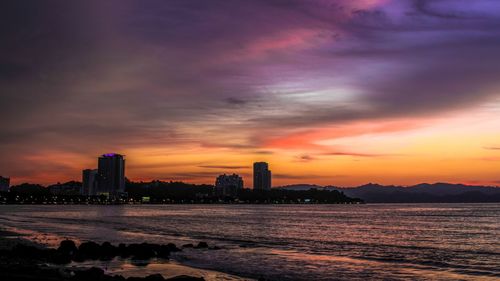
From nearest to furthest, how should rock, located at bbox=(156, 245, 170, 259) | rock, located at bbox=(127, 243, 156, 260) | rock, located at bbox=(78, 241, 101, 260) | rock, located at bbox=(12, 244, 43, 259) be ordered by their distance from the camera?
1. rock, located at bbox=(12, 244, 43, 259)
2. rock, located at bbox=(78, 241, 101, 260)
3. rock, located at bbox=(127, 243, 156, 260)
4. rock, located at bbox=(156, 245, 170, 259)

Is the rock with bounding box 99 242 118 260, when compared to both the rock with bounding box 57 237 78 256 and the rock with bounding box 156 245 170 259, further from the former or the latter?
the rock with bounding box 156 245 170 259

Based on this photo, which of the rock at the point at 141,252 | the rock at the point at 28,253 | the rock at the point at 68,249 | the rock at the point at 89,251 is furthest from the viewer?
the rock at the point at 68,249

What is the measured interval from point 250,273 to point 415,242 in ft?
108

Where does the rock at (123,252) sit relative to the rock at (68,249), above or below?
below

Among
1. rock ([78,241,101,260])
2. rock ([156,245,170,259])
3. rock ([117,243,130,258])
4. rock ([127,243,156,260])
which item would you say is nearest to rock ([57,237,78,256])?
rock ([78,241,101,260])

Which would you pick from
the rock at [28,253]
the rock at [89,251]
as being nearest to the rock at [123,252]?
the rock at [89,251]

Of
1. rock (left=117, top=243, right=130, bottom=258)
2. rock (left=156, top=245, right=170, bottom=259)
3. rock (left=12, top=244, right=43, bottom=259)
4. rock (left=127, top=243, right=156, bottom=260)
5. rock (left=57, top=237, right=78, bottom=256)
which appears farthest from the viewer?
rock (left=156, top=245, right=170, bottom=259)

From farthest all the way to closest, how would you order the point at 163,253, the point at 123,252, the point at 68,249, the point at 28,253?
the point at 163,253
the point at 68,249
the point at 123,252
the point at 28,253

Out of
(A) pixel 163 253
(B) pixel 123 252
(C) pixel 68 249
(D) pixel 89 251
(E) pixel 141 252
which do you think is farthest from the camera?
(A) pixel 163 253

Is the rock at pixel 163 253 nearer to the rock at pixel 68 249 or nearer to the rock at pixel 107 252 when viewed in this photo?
the rock at pixel 107 252

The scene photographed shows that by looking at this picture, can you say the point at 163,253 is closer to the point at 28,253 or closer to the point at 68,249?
the point at 68,249

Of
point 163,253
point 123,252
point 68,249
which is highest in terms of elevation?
point 68,249

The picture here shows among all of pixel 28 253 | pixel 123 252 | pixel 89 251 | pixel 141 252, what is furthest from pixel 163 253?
pixel 28 253

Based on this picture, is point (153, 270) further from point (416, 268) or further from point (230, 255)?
point (416, 268)
